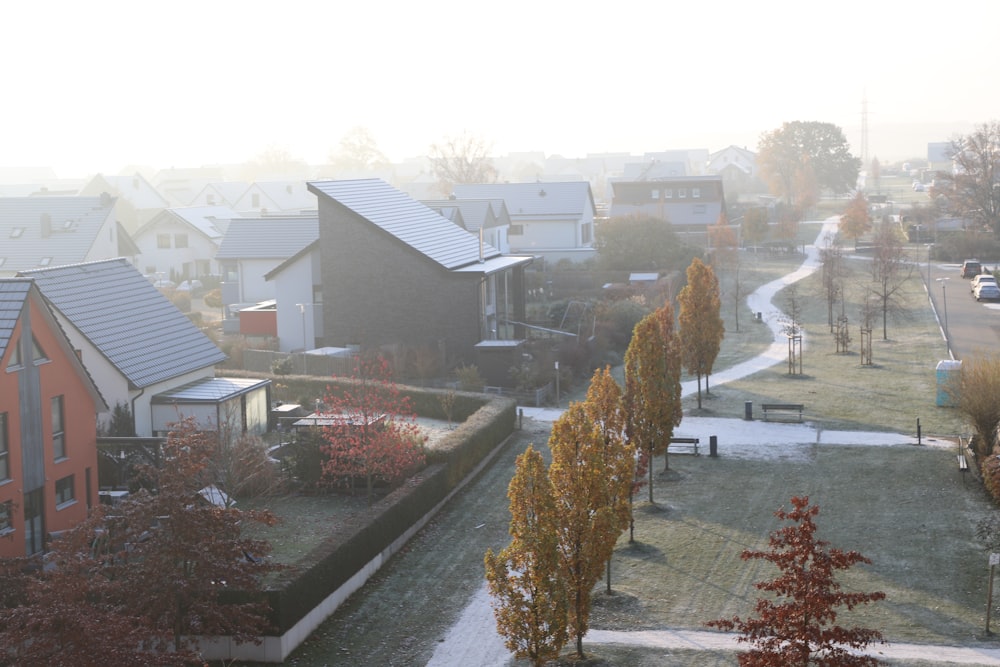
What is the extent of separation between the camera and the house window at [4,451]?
23078mm

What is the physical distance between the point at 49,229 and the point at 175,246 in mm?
14853

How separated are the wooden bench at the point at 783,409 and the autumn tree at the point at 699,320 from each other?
2.30m

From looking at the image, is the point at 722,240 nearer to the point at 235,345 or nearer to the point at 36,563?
the point at 235,345

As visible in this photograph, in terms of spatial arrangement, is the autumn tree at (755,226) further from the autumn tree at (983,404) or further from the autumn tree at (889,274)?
the autumn tree at (983,404)

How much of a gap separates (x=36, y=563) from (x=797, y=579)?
47.5 feet

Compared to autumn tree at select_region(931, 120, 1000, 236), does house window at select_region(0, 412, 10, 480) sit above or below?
below

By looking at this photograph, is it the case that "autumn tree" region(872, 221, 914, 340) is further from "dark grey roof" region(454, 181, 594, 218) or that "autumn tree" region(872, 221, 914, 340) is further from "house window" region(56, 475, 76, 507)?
"house window" region(56, 475, 76, 507)

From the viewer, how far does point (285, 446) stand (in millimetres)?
31125

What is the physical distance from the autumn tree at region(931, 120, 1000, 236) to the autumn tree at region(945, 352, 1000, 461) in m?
62.6

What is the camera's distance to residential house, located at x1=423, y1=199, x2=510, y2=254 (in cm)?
→ 6694

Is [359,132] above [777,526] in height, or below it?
above

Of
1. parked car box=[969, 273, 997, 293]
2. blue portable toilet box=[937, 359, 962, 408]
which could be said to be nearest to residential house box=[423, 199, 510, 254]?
parked car box=[969, 273, 997, 293]

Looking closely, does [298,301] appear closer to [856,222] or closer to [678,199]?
[856,222]

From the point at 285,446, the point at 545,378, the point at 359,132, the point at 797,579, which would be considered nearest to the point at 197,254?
the point at 545,378
